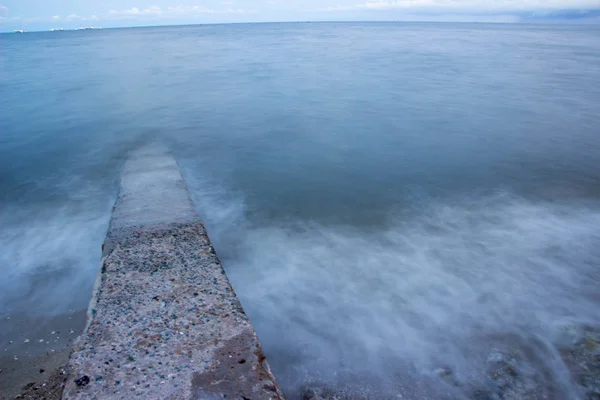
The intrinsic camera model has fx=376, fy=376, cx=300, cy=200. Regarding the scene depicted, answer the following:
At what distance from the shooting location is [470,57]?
26.2 m

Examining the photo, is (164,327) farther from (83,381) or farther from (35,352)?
(35,352)

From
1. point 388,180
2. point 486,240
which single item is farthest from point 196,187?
point 486,240

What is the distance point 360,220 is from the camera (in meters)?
6.19

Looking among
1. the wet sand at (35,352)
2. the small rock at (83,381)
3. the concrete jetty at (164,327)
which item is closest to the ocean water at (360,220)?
the wet sand at (35,352)

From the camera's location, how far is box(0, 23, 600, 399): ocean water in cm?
382

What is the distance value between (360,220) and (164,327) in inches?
149

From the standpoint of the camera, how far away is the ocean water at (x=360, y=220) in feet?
12.5

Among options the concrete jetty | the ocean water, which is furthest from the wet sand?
the concrete jetty

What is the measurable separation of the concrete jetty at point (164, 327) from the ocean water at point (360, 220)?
2.26 ft

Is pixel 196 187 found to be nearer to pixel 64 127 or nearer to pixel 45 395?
pixel 45 395

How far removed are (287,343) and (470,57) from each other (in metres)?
27.8

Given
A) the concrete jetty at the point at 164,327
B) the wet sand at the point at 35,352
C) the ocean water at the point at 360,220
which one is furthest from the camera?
the ocean water at the point at 360,220

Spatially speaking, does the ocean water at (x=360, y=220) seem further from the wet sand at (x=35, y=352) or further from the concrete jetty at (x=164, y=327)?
the concrete jetty at (x=164, y=327)

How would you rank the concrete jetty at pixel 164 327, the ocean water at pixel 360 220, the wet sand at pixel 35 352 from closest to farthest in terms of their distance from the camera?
Result: the concrete jetty at pixel 164 327 → the wet sand at pixel 35 352 → the ocean water at pixel 360 220
